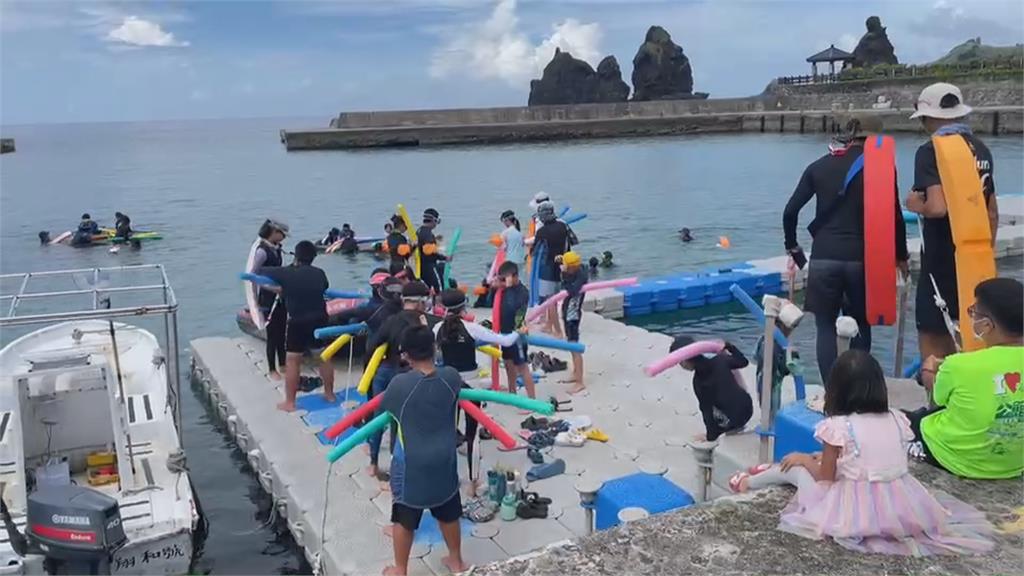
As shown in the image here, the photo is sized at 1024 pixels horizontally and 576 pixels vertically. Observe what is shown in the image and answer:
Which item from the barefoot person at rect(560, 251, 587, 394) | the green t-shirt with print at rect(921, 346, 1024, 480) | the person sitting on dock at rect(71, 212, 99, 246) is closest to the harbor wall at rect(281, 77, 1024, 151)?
the person sitting on dock at rect(71, 212, 99, 246)

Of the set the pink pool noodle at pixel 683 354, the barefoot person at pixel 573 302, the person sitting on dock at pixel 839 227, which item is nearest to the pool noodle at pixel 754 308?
the person sitting on dock at pixel 839 227

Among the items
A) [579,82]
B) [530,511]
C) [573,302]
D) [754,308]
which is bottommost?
[530,511]

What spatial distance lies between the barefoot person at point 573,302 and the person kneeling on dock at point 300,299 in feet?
8.56

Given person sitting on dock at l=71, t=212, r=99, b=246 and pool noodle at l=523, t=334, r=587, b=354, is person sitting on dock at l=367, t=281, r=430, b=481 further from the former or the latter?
person sitting on dock at l=71, t=212, r=99, b=246

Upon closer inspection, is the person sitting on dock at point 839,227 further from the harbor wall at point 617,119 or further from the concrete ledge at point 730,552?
the harbor wall at point 617,119

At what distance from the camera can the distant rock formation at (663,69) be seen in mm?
95312

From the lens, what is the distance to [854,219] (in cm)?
556

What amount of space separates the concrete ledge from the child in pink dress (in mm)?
68

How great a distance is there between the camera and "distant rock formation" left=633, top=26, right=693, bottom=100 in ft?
313

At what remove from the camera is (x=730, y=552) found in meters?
3.64

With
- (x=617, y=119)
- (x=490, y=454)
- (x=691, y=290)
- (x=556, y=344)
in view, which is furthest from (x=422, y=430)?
(x=617, y=119)

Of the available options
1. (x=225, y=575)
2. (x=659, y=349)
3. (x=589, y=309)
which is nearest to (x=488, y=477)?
(x=225, y=575)

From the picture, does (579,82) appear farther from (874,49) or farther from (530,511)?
(530,511)

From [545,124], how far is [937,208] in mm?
69831
